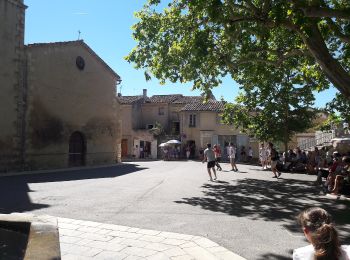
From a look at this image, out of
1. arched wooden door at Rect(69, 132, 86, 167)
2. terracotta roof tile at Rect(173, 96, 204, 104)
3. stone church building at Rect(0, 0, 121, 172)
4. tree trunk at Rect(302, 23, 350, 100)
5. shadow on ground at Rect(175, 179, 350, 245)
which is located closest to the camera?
shadow on ground at Rect(175, 179, 350, 245)

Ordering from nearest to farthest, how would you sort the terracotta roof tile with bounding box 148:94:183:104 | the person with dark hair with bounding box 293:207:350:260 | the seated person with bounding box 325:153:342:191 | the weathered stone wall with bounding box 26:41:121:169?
the person with dark hair with bounding box 293:207:350:260 < the seated person with bounding box 325:153:342:191 < the weathered stone wall with bounding box 26:41:121:169 < the terracotta roof tile with bounding box 148:94:183:104

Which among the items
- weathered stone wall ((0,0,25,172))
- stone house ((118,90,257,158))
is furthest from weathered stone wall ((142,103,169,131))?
weathered stone wall ((0,0,25,172))

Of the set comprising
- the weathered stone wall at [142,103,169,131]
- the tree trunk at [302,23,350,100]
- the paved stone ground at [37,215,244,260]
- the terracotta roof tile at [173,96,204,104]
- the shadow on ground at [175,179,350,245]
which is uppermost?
the terracotta roof tile at [173,96,204,104]

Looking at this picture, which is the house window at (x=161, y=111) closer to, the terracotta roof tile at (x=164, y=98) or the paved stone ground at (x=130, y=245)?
the terracotta roof tile at (x=164, y=98)

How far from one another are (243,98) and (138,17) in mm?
14270

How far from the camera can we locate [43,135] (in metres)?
25.5

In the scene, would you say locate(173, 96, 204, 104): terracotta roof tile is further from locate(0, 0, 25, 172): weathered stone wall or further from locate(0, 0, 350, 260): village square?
locate(0, 0, 25, 172): weathered stone wall

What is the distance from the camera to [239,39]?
13.9 metres

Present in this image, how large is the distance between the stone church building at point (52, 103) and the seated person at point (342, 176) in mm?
16965

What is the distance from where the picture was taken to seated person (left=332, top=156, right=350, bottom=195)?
12.7 metres

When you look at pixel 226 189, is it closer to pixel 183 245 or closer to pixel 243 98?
pixel 183 245

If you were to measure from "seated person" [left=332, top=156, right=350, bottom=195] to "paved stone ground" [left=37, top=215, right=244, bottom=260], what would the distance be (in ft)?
23.4

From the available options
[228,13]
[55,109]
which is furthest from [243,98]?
[228,13]

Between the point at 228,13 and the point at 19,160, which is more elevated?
the point at 228,13
